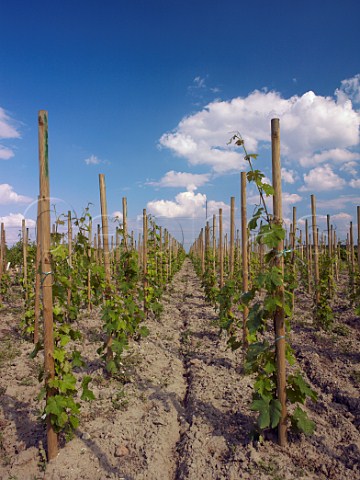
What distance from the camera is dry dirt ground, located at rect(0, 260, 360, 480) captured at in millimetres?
3225

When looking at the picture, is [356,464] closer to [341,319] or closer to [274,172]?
[274,172]

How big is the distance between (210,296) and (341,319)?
3582mm

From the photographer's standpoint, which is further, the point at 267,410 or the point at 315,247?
the point at 315,247

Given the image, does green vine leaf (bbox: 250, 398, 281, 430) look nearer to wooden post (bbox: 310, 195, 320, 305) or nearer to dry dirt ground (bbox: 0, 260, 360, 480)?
dry dirt ground (bbox: 0, 260, 360, 480)

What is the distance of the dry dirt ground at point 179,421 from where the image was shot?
127 inches

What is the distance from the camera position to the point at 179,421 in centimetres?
420

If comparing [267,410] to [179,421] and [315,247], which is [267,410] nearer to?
[179,421]

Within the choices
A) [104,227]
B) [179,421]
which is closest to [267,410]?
[179,421]

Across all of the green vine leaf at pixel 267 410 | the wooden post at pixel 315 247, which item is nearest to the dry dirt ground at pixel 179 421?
the green vine leaf at pixel 267 410

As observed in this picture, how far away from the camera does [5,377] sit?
507 cm

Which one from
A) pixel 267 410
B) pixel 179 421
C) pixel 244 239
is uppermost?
pixel 244 239

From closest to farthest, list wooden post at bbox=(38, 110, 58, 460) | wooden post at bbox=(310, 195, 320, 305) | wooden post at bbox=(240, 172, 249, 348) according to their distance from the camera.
Answer: wooden post at bbox=(38, 110, 58, 460) → wooden post at bbox=(240, 172, 249, 348) → wooden post at bbox=(310, 195, 320, 305)

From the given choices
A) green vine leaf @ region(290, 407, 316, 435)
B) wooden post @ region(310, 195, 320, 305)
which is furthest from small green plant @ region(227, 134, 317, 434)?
wooden post @ region(310, 195, 320, 305)

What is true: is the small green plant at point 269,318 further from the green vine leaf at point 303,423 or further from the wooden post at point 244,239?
the wooden post at point 244,239
